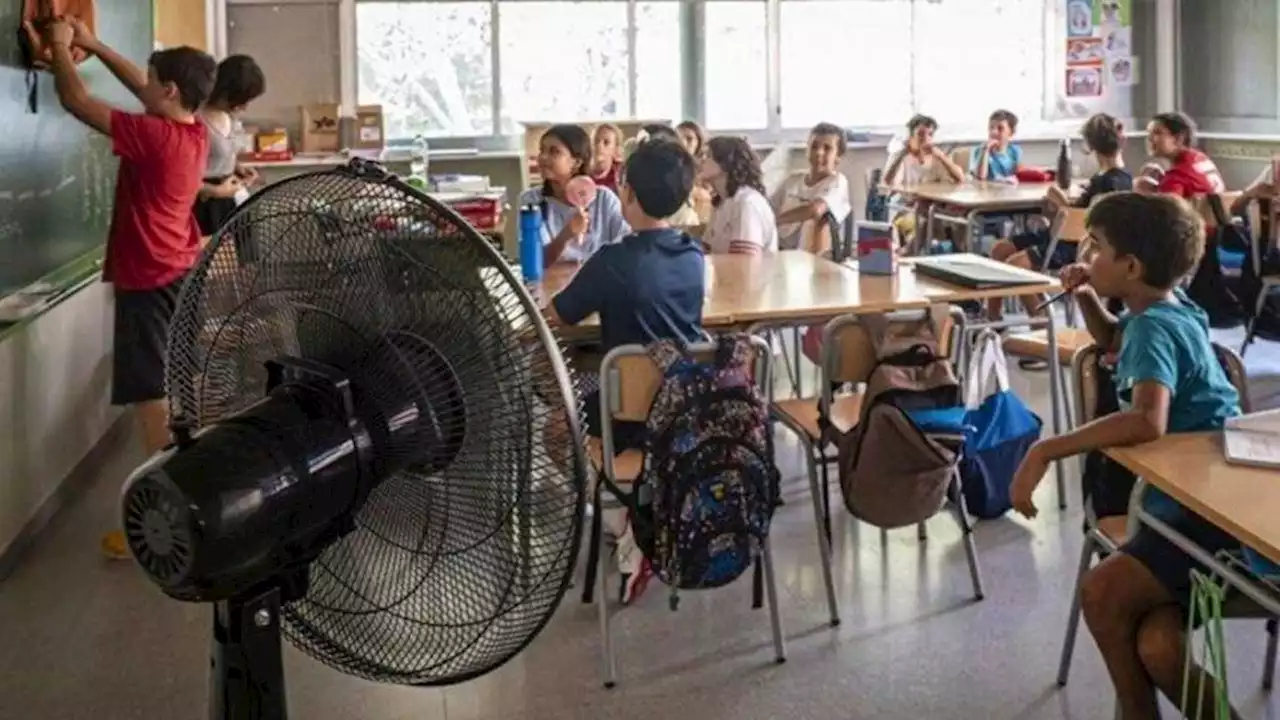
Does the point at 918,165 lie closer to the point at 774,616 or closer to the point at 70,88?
the point at 774,616

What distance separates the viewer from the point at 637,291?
2.85m

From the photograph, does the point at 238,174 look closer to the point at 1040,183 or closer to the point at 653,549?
the point at 653,549

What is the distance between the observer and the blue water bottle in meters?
3.58

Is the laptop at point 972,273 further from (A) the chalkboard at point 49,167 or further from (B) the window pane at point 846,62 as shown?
(B) the window pane at point 846,62

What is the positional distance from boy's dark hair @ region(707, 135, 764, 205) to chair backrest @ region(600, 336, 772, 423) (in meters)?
1.88

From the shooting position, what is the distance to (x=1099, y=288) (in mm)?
2346

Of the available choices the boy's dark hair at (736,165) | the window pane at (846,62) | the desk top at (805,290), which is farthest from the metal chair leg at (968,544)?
the window pane at (846,62)

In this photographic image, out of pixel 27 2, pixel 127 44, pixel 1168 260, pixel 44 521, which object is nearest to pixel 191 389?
pixel 1168 260

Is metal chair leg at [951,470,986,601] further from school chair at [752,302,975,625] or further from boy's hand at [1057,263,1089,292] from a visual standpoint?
boy's hand at [1057,263,1089,292]

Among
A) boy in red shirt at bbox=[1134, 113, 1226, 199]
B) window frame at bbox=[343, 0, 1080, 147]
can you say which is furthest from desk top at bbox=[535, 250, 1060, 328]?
window frame at bbox=[343, 0, 1080, 147]

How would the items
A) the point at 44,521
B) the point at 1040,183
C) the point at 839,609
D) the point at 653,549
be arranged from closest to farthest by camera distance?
the point at 653,549 < the point at 839,609 < the point at 44,521 < the point at 1040,183

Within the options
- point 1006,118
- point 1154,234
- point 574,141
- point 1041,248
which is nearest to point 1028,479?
point 1154,234

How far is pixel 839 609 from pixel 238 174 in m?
2.58

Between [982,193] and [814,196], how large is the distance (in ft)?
4.89
